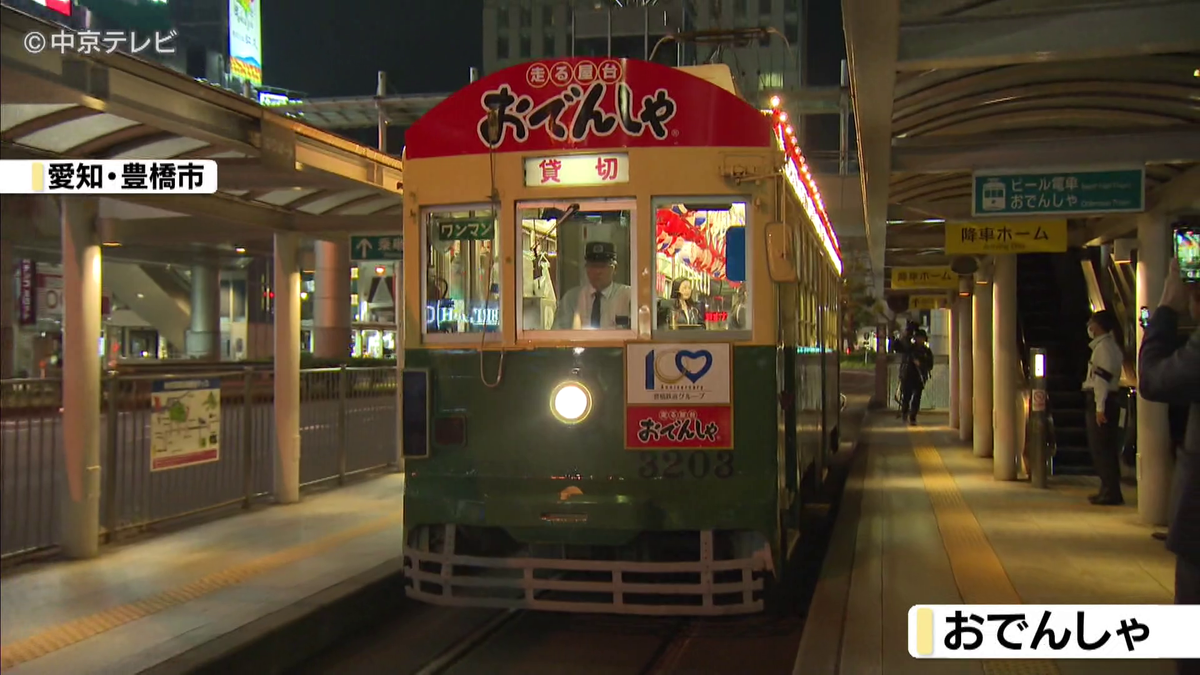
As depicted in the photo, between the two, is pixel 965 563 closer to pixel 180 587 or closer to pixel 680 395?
pixel 680 395

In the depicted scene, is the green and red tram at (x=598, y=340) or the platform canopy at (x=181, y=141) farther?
the green and red tram at (x=598, y=340)

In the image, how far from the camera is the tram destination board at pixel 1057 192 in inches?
367

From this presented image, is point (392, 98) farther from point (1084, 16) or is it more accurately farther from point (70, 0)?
point (1084, 16)

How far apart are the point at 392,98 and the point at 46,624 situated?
19.1 metres

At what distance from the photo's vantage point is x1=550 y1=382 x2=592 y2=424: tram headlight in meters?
6.06

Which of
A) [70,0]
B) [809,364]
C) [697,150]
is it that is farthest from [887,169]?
[70,0]

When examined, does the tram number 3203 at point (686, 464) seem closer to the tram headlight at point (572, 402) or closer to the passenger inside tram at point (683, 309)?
the tram headlight at point (572, 402)

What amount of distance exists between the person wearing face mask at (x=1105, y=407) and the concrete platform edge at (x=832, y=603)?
246cm

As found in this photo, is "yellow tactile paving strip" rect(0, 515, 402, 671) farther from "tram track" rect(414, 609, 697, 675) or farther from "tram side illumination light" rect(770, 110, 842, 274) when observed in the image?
"tram side illumination light" rect(770, 110, 842, 274)

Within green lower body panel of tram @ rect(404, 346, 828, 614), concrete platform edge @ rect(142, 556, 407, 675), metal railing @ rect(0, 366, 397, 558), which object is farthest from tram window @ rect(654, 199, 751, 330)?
metal railing @ rect(0, 366, 397, 558)

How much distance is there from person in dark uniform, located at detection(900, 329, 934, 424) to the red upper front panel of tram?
17022 millimetres

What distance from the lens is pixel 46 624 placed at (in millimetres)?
5945

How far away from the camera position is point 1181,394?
13.7 ft

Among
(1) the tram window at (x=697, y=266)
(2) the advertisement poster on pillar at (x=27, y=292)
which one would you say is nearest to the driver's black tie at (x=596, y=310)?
(1) the tram window at (x=697, y=266)
